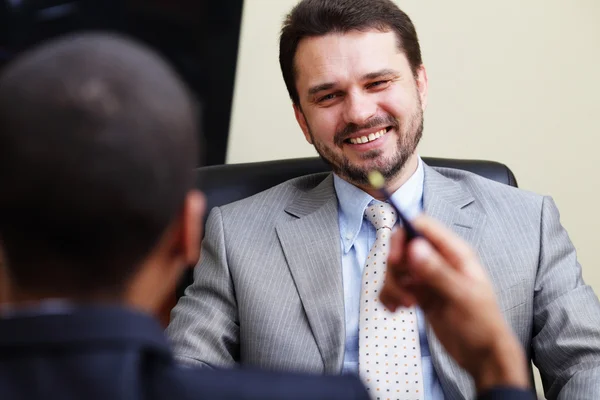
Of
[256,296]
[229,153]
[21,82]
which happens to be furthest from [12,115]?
[229,153]

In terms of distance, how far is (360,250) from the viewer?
1.64 m

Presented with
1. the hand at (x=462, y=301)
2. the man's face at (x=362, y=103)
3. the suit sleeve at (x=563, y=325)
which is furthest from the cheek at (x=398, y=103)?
the hand at (x=462, y=301)

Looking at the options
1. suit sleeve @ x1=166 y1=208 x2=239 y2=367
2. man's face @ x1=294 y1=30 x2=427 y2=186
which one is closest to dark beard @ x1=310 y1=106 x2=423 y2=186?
man's face @ x1=294 y1=30 x2=427 y2=186

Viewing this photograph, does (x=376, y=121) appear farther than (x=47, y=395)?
Yes

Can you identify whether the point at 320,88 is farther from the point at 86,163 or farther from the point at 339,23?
the point at 86,163

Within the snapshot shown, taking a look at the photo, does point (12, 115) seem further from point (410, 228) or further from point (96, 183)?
point (410, 228)

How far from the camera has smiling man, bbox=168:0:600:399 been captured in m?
1.50

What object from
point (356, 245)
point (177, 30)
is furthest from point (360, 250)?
point (177, 30)

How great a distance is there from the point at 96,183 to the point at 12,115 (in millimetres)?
82

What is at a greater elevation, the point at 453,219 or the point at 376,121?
the point at 376,121

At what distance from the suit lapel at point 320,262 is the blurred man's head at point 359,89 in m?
0.09

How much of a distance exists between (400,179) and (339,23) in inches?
13.8

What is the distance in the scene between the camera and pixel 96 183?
619 millimetres

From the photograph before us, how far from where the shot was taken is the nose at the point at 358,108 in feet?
5.41
